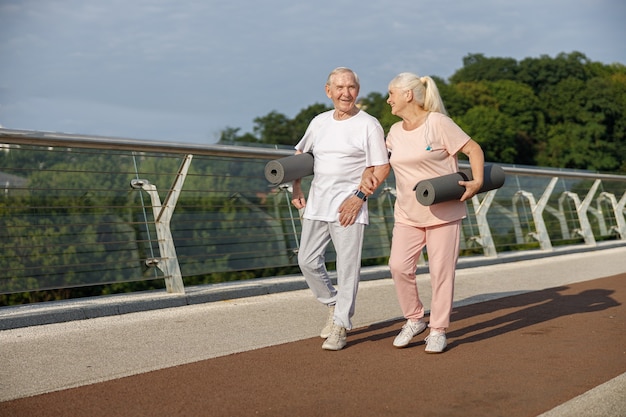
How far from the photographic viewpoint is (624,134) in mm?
101500

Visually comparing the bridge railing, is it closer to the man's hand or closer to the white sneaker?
the man's hand

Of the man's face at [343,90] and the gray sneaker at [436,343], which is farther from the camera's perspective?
the man's face at [343,90]

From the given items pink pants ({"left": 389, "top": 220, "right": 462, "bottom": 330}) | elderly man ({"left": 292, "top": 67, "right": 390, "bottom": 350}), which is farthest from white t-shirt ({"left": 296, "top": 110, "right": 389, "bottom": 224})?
pink pants ({"left": 389, "top": 220, "right": 462, "bottom": 330})

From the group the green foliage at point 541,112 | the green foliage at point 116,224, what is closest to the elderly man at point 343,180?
the green foliage at point 116,224

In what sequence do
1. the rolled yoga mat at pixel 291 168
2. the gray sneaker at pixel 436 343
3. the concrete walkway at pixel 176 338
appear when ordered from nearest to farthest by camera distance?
1. the concrete walkway at pixel 176 338
2. the gray sneaker at pixel 436 343
3. the rolled yoga mat at pixel 291 168

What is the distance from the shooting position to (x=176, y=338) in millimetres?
6246

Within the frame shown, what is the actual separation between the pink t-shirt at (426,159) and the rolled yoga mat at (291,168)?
0.52m

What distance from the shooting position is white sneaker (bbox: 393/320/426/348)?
6.12m

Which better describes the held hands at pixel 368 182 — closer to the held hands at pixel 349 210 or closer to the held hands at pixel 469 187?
the held hands at pixel 349 210

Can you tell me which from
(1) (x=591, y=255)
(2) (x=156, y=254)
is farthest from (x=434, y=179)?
(1) (x=591, y=255)

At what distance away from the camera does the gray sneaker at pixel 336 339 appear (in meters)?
5.93

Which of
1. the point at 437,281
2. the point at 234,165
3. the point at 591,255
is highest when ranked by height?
the point at 234,165

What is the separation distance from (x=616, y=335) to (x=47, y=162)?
13.8 ft

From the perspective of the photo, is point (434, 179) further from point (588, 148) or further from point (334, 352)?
point (588, 148)
